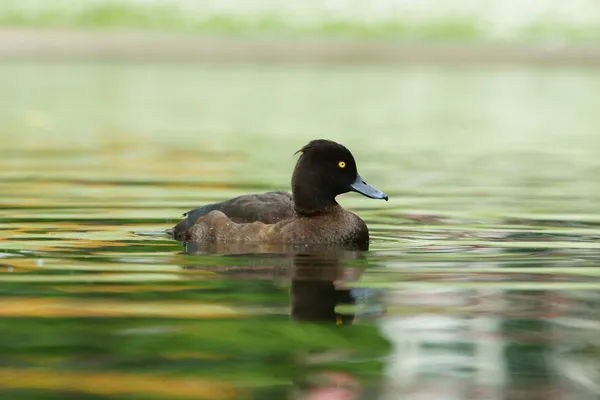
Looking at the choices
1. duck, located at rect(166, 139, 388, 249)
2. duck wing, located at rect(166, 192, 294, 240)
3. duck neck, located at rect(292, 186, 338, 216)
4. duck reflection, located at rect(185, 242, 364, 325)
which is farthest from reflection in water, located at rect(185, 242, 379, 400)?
duck neck, located at rect(292, 186, 338, 216)

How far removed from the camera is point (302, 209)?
11086 millimetres

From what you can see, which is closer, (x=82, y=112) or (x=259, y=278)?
(x=259, y=278)

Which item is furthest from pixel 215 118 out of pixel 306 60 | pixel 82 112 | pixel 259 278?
pixel 306 60

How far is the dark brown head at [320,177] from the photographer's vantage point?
11.1 m

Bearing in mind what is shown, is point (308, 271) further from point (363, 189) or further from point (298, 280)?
point (363, 189)

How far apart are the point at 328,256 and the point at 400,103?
2547 cm

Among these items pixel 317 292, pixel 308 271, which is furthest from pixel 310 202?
pixel 317 292

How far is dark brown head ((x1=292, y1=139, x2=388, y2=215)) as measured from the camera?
36.4 ft

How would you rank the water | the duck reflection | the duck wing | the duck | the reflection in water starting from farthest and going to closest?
the duck wing < the duck < the duck reflection < the water < the reflection in water

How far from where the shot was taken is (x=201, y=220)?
11.2 m

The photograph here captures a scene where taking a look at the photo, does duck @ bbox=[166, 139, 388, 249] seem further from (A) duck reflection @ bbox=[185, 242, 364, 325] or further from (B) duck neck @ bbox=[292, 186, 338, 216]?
(A) duck reflection @ bbox=[185, 242, 364, 325]

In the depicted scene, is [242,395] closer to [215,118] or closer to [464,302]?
[464,302]

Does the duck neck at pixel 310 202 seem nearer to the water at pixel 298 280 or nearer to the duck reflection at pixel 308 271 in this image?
the duck reflection at pixel 308 271

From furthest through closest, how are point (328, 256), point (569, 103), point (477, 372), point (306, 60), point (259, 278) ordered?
point (306, 60) → point (569, 103) → point (328, 256) → point (259, 278) → point (477, 372)
